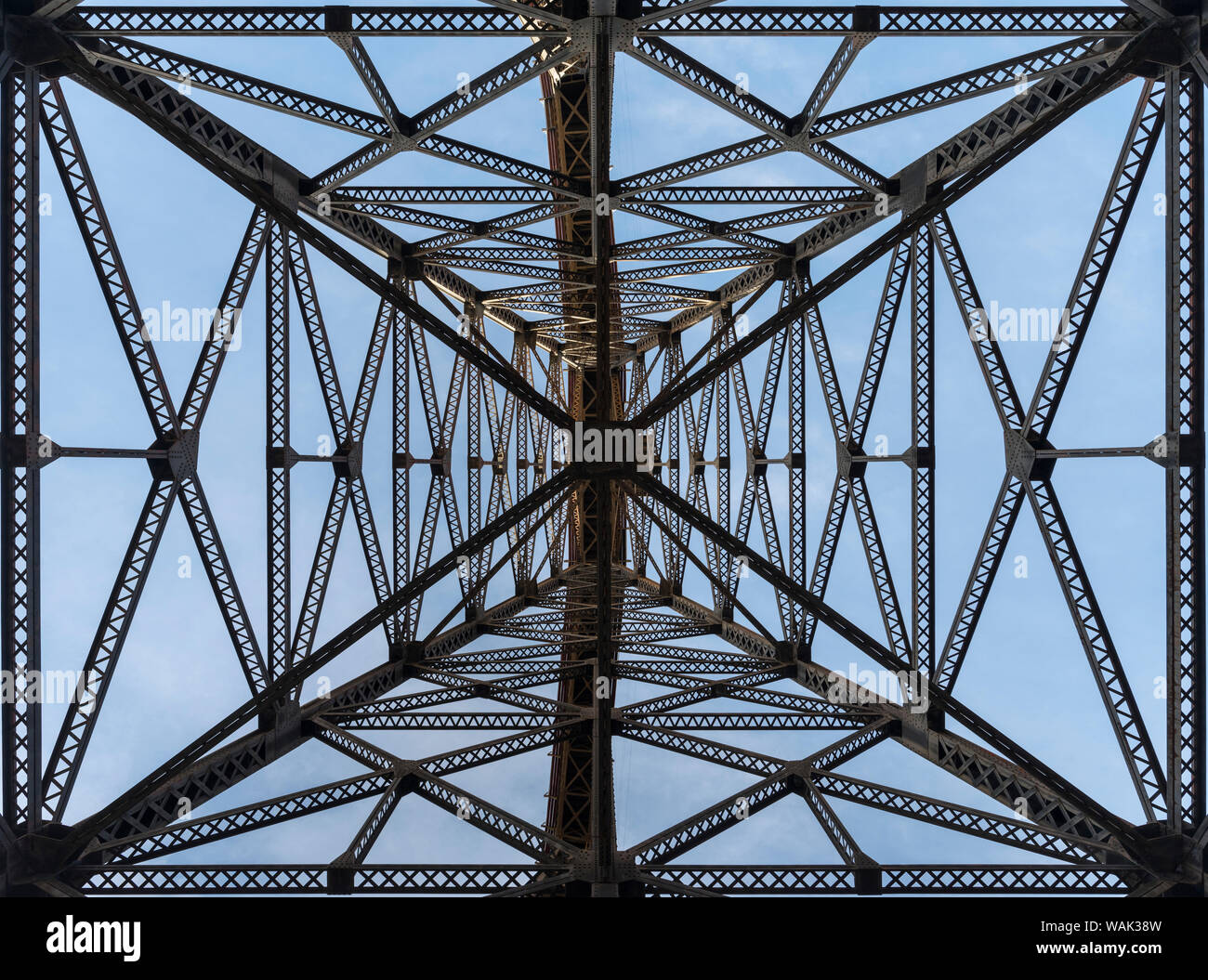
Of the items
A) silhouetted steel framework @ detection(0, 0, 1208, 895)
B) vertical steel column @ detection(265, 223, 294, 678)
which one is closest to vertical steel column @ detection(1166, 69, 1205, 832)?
silhouetted steel framework @ detection(0, 0, 1208, 895)

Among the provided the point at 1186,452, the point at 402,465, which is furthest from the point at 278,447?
the point at 1186,452

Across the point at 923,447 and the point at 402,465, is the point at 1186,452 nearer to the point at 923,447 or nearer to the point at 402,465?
the point at 923,447

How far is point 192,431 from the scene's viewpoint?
12.6 m

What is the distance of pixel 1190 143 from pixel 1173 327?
2.26 meters

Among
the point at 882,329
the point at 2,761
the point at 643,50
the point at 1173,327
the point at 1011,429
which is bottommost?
the point at 2,761

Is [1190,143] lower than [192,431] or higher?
higher

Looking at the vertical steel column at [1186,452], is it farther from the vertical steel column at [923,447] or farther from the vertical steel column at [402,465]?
the vertical steel column at [402,465]

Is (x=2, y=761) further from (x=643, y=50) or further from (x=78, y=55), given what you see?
(x=643, y=50)

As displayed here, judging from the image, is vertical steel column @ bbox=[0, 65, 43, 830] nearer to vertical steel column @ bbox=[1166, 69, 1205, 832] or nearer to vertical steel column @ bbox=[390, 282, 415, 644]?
vertical steel column @ bbox=[390, 282, 415, 644]

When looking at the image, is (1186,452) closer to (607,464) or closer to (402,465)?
(607,464)

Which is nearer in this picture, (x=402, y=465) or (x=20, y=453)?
(x=20, y=453)
